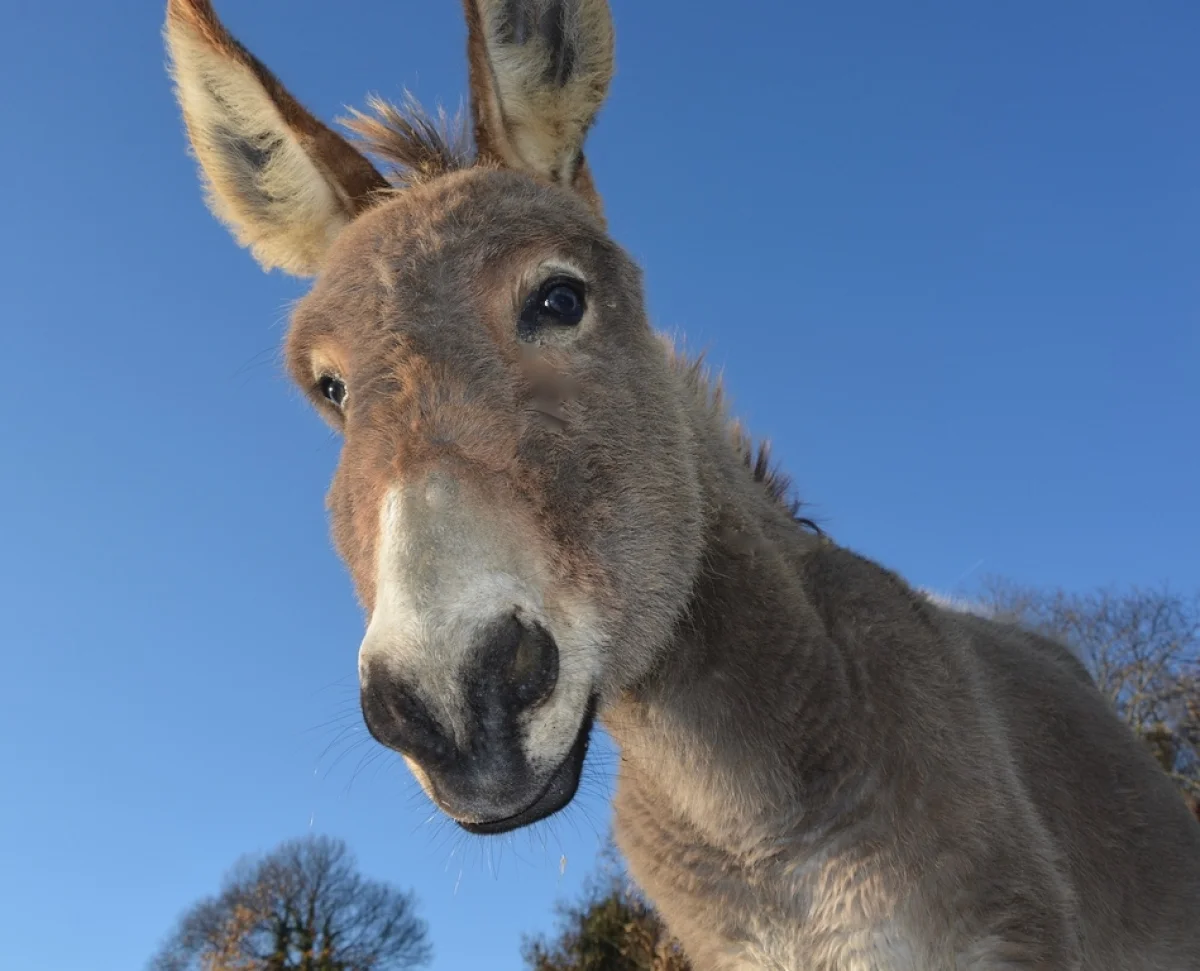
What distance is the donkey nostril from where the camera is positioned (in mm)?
2131

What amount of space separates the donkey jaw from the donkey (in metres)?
0.01

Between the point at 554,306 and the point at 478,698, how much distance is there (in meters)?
1.38

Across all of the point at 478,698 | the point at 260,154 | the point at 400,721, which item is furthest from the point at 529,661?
the point at 260,154

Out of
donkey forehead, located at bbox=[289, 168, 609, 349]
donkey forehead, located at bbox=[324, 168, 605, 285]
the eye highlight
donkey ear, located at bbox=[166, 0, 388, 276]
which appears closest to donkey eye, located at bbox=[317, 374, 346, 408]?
donkey forehead, located at bbox=[289, 168, 609, 349]

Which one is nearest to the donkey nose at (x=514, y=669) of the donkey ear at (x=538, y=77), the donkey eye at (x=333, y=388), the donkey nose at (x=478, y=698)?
→ the donkey nose at (x=478, y=698)

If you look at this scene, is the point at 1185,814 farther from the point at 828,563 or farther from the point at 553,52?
the point at 553,52

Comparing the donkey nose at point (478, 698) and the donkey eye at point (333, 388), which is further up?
the donkey eye at point (333, 388)

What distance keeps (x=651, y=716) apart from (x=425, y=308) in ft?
5.02

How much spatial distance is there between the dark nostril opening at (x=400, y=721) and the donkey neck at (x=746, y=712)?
1.03 metres

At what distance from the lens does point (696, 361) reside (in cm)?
439

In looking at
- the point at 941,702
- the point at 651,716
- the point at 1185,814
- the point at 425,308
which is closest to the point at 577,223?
the point at 425,308

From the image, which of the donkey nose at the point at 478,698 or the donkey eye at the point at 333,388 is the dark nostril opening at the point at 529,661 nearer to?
the donkey nose at the point at 478,698

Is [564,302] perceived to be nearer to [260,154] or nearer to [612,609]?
[612,609]

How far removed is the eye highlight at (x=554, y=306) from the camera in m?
2.91
